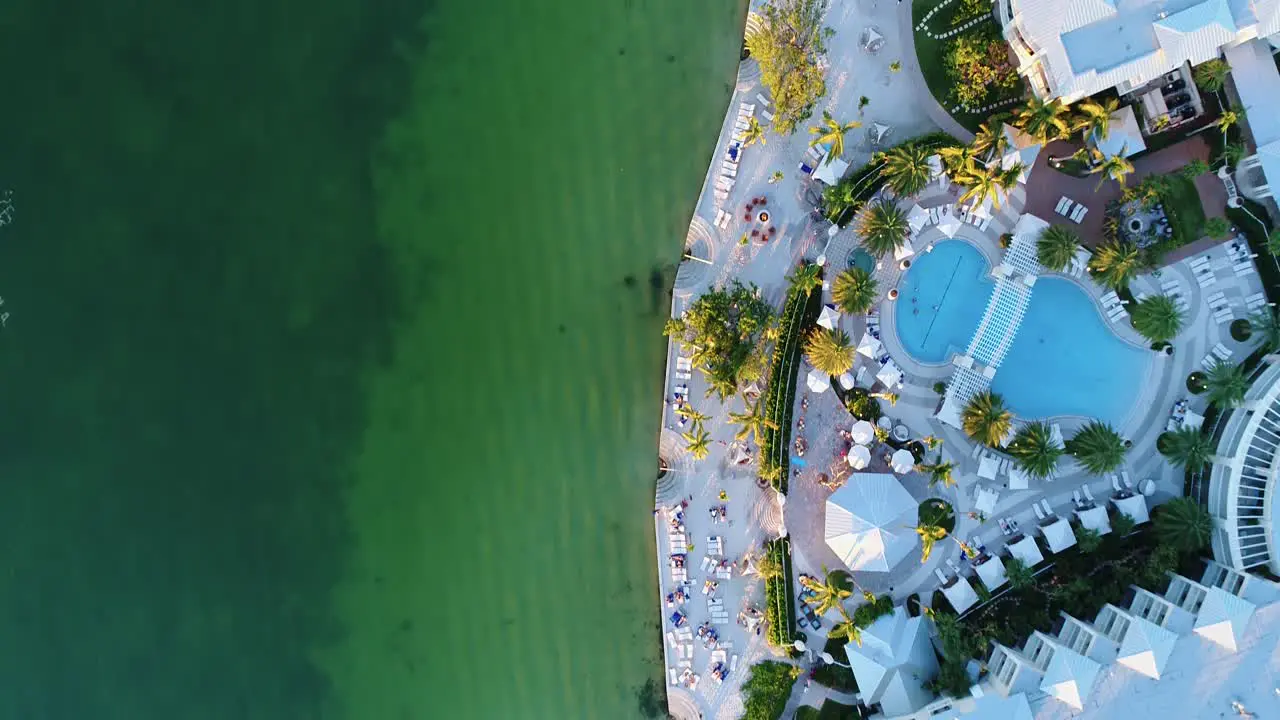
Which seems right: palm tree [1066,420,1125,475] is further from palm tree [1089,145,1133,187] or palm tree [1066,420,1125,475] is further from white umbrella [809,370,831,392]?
white umbrella [809,370,831,392]

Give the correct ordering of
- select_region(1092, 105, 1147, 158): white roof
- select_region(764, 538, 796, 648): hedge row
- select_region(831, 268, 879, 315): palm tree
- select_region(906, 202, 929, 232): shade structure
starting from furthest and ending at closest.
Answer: select_region(764, 538, 796, 648): hedge row, select_region(906, 202, 929, 232): shade structure, select_region(1092, 105, 1147, 158): white roof, select_region(831, 268, 879, 315): palm tree

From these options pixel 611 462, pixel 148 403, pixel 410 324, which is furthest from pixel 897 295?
pixel 148 403

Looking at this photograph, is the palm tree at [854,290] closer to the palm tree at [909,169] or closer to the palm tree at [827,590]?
the palm tree at [909,169]

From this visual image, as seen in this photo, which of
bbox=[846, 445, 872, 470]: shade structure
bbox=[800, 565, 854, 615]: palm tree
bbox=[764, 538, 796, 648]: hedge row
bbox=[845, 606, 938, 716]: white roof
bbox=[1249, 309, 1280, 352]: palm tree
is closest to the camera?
bbox=[1249, 309, 1280, 352]: palm tree

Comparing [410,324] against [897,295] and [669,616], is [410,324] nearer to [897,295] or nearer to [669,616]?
[669,616]

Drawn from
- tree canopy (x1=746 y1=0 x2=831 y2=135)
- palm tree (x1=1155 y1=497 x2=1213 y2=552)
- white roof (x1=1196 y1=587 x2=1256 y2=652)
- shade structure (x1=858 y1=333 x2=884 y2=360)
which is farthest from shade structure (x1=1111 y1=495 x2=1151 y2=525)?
tree canopy (x1=746 y1=0 x2=831 y2=135)

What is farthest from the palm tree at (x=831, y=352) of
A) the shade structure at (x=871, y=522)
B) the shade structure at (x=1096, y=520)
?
the shade structure at (x=1096, y=520)

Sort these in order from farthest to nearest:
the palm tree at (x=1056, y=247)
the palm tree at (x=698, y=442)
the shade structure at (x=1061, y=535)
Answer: the palm tree at (x=698, y=442)
the shade structure at (x=1061, y=535)
the palm tree at (x=1056, y=247)

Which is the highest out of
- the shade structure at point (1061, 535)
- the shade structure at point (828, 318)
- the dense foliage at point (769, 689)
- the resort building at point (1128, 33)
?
the resort building at point (1128, 33)
